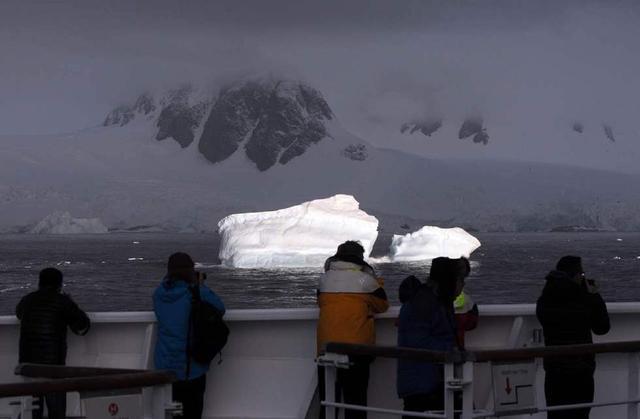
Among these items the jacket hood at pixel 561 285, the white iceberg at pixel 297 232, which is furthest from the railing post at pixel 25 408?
the white iceberg at pixel 297 232

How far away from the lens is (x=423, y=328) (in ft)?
17.3

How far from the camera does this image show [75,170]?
186250mm

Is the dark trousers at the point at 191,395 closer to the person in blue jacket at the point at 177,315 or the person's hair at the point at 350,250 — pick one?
the person in blue jacket at the point at 177,315

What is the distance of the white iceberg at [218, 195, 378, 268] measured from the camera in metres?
73.4

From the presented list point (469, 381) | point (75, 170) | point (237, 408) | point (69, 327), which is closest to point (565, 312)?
point (469, 381)

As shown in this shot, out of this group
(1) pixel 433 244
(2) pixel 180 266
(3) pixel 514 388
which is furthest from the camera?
(1) pixel 433 244

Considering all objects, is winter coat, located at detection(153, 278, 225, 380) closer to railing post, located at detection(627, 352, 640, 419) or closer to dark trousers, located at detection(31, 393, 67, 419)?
dark trousers, located at detection(31, 393, 67, 419)

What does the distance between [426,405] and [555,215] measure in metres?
170

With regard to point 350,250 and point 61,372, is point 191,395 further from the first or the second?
point 61,372

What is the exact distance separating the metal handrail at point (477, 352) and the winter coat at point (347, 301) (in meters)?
0.83

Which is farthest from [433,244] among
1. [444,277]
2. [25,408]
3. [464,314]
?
[25,408]

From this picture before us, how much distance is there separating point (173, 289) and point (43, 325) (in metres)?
0.68

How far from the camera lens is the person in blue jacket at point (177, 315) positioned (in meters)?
5.71

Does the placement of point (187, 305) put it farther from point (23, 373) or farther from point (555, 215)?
point (555, 215)
